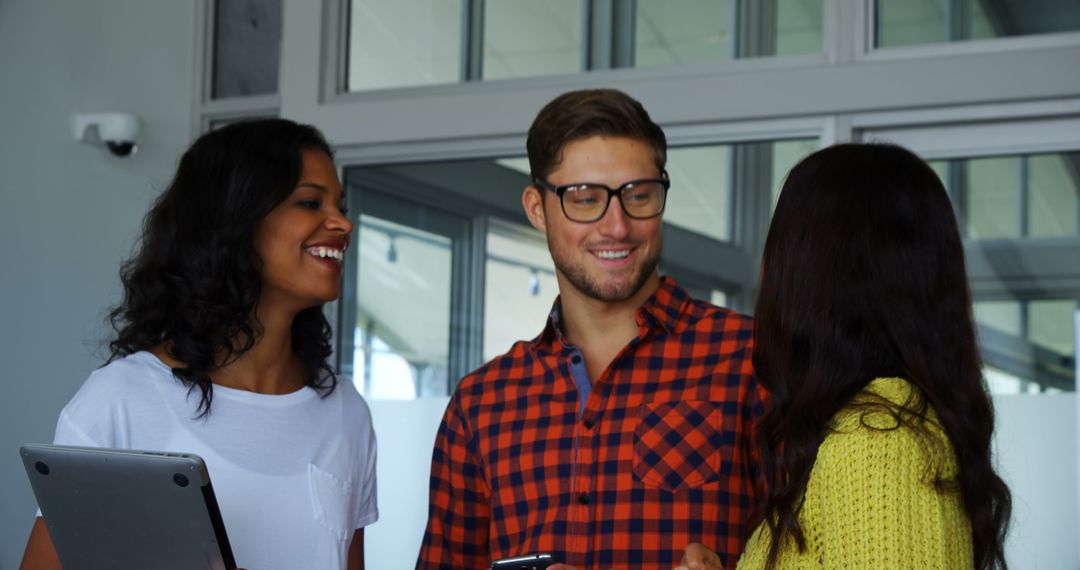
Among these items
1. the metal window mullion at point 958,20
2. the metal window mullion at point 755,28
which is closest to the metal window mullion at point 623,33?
the metal window mullion at point 755,28

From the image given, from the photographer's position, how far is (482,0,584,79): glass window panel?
155 inches

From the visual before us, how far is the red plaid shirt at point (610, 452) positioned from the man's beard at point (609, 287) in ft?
0.13

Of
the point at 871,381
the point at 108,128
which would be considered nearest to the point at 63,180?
the point at 108,128

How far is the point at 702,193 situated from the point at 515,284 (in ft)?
2.08

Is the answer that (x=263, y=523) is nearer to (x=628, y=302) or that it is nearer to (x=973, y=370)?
(x=628, y=302)

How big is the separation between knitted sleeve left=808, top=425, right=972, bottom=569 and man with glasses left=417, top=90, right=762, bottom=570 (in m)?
0.65

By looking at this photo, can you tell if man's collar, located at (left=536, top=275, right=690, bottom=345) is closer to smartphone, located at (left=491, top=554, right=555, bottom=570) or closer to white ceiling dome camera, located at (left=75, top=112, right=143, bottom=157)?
smartphone, located at (left=491, top=554, right=555, bottom=570)

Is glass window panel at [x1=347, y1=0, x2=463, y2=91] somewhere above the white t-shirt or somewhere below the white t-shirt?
above

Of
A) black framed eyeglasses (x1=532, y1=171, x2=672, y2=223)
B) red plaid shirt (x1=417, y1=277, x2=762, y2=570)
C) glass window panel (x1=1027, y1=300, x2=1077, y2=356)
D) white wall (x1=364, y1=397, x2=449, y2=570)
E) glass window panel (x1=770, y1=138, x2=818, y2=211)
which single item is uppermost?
glass window panel (x1=770, y1=138, x2=818, y2=211)

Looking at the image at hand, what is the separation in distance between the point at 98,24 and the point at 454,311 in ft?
5.54

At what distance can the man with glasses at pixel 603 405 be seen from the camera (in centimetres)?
202

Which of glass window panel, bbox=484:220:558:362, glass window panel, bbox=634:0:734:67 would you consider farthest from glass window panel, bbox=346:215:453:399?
glass window panel, bbox=634:0:734:67

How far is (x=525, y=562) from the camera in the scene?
5.99 feet

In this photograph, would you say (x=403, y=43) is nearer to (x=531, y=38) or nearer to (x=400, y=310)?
(x=531, y=38)
